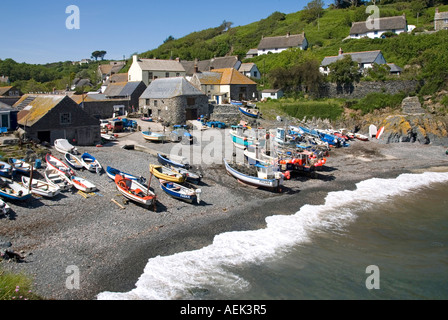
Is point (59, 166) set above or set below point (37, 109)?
below

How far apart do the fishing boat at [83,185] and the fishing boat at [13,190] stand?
2706 mm

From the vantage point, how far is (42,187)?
2108cm

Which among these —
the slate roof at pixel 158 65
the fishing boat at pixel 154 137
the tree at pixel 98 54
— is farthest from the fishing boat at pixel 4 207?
the tree at pixel 98 54

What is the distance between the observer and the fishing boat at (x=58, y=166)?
76.5 feet

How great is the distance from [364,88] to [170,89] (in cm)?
2533

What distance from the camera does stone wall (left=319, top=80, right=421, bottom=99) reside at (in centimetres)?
4731

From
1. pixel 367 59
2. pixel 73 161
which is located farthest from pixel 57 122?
pixel 367 59

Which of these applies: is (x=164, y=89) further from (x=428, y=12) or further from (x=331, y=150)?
(x=428, y=12)

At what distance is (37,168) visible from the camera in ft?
79.8

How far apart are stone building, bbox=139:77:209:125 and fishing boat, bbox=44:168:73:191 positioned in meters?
20.2

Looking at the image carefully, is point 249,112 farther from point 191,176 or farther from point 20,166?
point 20,166

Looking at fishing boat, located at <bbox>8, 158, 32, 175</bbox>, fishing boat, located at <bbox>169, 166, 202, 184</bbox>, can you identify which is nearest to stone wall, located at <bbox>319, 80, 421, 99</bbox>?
fishing boat, located at <bbox>169, 166, 202, 184</bbox>
